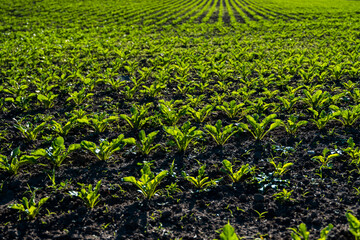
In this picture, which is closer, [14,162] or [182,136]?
[14,162]

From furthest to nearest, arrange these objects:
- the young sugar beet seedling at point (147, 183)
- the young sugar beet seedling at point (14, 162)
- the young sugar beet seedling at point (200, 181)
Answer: the young sugar beet seedling at point (14, 162) → the young sugar beet seedling at point (200, 181) → the young sugar beet seedling at point (147, 183)

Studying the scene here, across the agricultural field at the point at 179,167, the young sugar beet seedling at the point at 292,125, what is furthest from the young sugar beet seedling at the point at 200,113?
the young sugar beet seedling at the point at 292,125

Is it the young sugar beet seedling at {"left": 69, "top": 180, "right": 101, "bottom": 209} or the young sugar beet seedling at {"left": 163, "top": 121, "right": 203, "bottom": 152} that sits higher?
the young sugar beet seedling at {"left": 163, "top": 121, "right": 203, "bottom": 152}

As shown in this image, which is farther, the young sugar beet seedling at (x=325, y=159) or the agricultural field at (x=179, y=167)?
the young sugar beet seedling at (x=325, y=159)

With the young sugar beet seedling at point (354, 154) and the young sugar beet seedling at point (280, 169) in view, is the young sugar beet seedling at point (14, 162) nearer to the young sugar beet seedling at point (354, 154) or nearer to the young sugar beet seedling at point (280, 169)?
the young sugar beet seedling at point (280, 169)

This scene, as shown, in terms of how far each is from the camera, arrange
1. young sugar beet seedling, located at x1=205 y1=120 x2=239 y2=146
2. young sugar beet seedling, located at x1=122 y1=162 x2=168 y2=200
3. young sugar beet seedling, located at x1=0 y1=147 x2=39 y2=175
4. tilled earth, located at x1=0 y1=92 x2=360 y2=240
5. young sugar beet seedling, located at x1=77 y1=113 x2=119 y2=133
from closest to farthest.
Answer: tilled earth, located at x1=0 y1=92 x2=360 y2=240 < young sugar beet seedling, located at x1=122 y1=162 x2=168 y2=200 < young sugar beet seedling, located at x1=0 y1=147 x2=39 y2=175 < young sugar beet seedling, located at x1=205 y1=120 x2=239 y2=146 < young sugar beet seedling, located at x1=77 y1=113 x2=119 y2=133

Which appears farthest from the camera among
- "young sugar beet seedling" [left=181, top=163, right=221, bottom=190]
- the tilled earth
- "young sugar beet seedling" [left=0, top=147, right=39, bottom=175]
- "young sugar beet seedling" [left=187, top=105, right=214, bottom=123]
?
"young sugar beet seedling" [left=187, top=105, right=214, bottom=123]

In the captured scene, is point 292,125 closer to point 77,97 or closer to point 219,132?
point 219,132

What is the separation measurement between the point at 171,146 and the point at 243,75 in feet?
13.2

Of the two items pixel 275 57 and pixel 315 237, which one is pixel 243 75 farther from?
pixel 315 237

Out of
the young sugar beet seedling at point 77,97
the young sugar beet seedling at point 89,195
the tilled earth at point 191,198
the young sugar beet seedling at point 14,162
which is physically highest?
the young sugar beet seedling at point 77,97

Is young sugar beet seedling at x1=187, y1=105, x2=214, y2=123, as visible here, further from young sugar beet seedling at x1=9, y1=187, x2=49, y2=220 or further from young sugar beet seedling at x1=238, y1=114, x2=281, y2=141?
young sugar beet seedling at x1=9, y1=187, x2=49, y2=220

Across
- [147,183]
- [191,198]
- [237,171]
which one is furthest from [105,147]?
[237,171]

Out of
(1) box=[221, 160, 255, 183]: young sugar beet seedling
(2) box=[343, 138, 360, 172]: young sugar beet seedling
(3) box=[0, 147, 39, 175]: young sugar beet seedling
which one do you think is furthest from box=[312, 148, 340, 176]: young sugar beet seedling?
(3) box=[0, 147, 39, 175]: young sugar beet seedling
